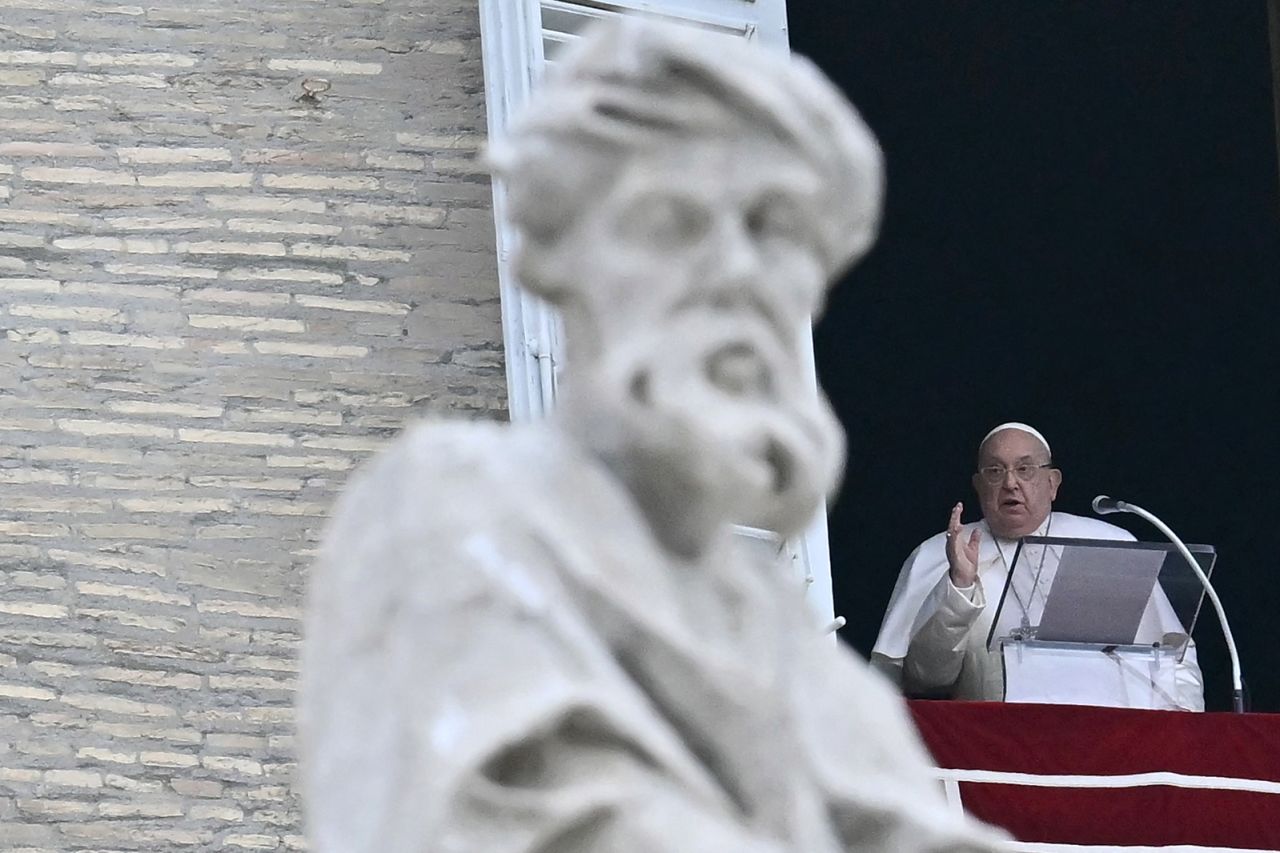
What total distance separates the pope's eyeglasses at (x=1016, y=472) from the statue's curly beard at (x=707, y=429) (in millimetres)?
6120

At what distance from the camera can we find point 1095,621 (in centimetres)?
719

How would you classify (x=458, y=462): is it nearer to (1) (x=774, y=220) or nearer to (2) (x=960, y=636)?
(1) (x=774, y=220)

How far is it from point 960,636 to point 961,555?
0.31 metres

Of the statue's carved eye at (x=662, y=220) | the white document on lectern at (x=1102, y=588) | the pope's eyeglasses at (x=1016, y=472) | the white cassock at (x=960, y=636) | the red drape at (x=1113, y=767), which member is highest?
the statue's carved eye at (x=662, y=220)

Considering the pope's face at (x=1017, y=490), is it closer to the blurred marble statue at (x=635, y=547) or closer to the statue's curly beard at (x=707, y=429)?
the blurred marble statue at (x=635, y=547)

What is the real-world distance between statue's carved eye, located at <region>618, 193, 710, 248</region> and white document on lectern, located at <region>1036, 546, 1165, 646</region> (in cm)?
490

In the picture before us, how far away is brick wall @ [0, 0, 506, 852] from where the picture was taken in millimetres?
7297

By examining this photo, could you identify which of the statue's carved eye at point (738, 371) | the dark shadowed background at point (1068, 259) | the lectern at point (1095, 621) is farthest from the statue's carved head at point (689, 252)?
the dark shadowed background at point (1068, 259)

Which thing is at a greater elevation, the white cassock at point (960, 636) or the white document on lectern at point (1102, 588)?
the white document on lectern at point (1102, 588)

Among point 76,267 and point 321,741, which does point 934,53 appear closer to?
point 76,267

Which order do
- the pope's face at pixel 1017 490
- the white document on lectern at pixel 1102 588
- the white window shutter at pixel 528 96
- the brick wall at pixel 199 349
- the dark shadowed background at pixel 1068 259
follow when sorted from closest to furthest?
the white document on lectern at pixel 1102 588, the brick wall at pixel 199 349, the white window shutter at pixel 528 96, the pope's face at pixel 1017 490, the dark shadowed background at pixel 1068 259

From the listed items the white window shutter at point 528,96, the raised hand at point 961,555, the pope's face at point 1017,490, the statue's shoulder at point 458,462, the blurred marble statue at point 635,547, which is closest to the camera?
the blurred marble statue at point 635,547

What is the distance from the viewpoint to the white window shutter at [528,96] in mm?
7477

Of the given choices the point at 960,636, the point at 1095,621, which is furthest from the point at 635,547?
the point at 960,636
